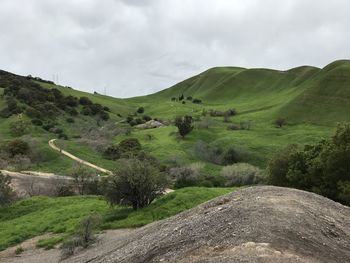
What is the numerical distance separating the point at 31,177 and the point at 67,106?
60291 millimetres

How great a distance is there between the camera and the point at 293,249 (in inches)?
480

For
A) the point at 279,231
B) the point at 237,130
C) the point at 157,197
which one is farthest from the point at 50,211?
the point at 237,130

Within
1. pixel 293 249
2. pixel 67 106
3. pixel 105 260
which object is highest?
pixel 67 106

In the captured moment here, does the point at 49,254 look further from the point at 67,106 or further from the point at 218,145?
the point at 67,106

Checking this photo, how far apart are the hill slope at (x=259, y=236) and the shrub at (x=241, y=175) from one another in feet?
130

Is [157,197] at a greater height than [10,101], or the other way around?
[10,101]

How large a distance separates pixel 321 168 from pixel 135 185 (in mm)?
13766

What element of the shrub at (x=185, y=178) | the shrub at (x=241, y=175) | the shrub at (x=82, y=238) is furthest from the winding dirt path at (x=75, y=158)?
the shrub at (x=82, y=238)

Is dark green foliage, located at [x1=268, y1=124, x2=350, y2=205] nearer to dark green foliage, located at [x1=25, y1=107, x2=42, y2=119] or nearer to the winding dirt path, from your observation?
the winding dirt path

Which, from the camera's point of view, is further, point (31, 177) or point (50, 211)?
point (31, 177)

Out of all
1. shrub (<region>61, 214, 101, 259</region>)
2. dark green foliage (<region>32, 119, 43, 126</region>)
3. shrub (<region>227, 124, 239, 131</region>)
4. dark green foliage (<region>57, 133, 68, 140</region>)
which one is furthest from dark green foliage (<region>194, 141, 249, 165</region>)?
shrub (<region>61, 214, 101, 259</region>)

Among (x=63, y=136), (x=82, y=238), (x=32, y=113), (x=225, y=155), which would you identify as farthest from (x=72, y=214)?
(x=32, y=113)

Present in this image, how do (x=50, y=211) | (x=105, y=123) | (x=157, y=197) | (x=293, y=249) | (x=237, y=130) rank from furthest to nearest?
(x=105, y=123) → (x=237, y=130) → (x=50, y=211) → (x=157, y=197) → (x=293, y=249)

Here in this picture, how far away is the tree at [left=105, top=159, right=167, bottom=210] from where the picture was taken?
3362cm
